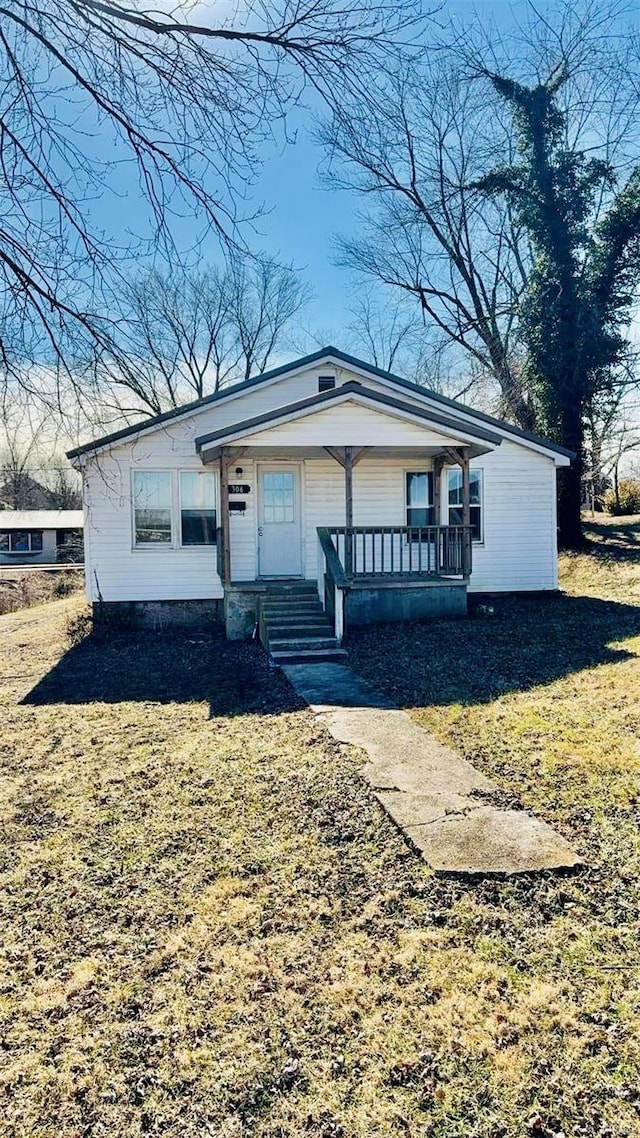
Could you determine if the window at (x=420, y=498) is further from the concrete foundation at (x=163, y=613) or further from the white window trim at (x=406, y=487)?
the concrete foundation at (x=163, y=613)

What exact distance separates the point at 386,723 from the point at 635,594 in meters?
9.94

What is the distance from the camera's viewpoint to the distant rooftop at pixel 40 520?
158 feet

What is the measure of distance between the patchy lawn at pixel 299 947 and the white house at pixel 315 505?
5080 millimetres

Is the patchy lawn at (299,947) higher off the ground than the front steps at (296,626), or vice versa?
the front steps at (296,626)

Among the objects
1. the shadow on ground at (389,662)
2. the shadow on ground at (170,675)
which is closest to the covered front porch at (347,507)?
the shadow on ground at (389,662)

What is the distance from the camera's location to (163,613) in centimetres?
1253

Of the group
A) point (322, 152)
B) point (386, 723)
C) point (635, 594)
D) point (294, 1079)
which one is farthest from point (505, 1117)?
point (635, 594)

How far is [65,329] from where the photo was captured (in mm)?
4359

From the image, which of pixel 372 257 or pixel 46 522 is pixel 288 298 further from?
pixel 46 522

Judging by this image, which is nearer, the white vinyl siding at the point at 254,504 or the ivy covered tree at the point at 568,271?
the white vinyl siding at the point at 254,504

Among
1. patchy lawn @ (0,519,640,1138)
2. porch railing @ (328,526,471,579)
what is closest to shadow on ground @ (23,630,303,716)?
patchy lawn @ (0,519,640,1138)

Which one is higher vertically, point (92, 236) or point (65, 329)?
point (92, 236)

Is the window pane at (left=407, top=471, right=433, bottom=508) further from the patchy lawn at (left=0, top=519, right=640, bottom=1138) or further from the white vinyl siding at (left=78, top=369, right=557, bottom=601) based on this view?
the patchy lawn at (left=0, top=519, right=640, bottom=1138)

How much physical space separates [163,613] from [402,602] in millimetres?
4567
